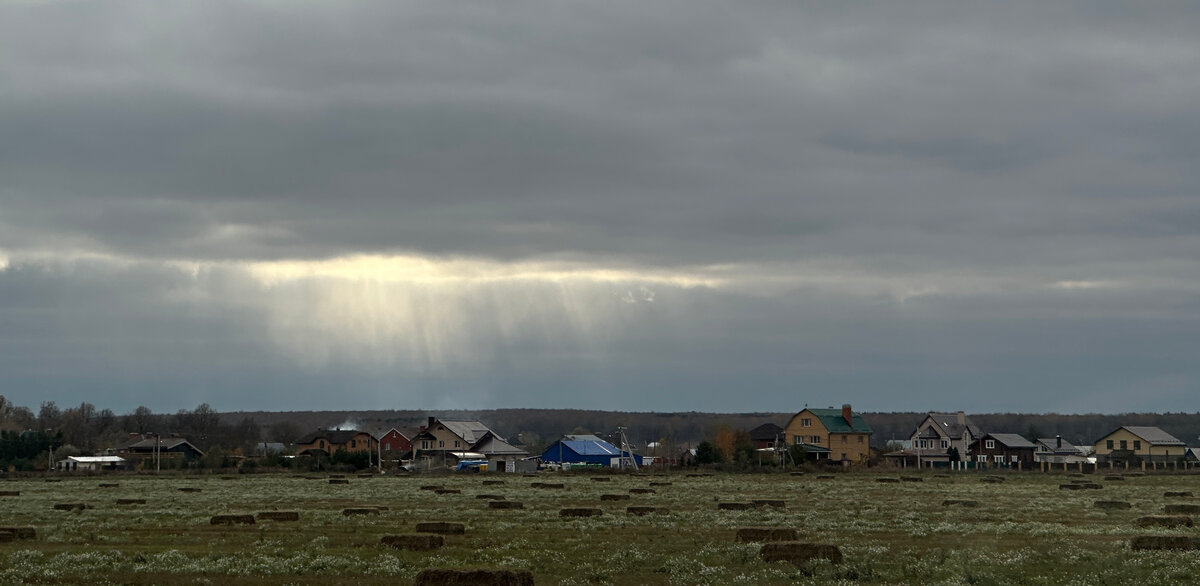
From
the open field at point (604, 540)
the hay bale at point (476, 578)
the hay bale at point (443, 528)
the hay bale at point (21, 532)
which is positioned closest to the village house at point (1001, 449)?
the open field at point (604, 540)

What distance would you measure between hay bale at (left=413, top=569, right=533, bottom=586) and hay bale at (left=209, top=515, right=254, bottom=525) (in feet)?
69.8

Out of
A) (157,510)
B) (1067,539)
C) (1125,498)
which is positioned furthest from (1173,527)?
(157,510)

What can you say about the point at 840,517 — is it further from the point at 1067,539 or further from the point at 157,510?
the point at 157,510

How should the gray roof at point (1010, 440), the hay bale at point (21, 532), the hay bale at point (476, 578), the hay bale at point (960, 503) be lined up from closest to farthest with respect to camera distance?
the hay bale at point (476, 578)
the hay bale at point (21, 532)
the hay bale at point (960, 503)
the gray roof at point (1010, 440)

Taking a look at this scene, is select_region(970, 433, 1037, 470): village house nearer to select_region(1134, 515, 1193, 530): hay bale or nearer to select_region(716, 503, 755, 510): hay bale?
select_region(716, 503, 755, 510): hay bale

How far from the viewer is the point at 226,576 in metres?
32.0

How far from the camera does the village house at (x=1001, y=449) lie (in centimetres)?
18525

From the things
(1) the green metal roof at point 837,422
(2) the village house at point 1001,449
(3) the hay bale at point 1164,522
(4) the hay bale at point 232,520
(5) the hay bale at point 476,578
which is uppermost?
(1) the green metal roof at point 837,422

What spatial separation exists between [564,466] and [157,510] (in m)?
103

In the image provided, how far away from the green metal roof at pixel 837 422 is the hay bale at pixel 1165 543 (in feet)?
466

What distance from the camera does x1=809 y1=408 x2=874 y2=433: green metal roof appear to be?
7052 inches

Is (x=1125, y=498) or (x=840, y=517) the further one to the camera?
(x=1125, y=498)

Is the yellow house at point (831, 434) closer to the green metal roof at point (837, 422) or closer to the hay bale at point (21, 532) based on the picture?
the green metal roof at point (837, 422)

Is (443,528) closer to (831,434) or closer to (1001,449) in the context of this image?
(831,434)
